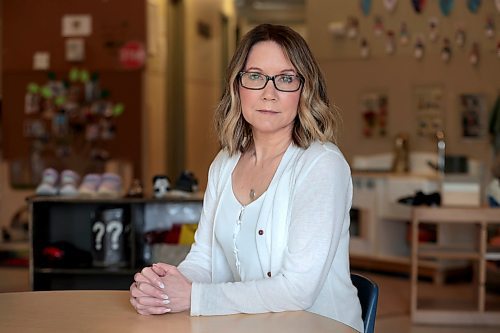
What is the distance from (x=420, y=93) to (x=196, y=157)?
9.83ft

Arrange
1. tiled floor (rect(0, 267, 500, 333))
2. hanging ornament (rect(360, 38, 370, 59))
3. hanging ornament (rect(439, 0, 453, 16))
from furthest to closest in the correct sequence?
hanging ornament (rect(360, 38, 370, 59)) < hanging ornament (rect(439, 0, 453, 16)) < tiled floor (rect(0, 267, 500, 333))

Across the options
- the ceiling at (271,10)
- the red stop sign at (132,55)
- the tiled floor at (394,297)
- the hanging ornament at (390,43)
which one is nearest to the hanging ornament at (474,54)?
the hanging ornament at (390,43)

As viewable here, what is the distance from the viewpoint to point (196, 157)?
978 centimetres

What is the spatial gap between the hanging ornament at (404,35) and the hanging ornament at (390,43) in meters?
0.08

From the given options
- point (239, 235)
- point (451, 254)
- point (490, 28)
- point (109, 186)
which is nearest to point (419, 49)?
point (490, 28)

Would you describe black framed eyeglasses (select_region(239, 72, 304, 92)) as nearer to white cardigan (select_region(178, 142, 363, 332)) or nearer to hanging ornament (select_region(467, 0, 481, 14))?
white cardigan (select_region(178, 142, 363, 332))

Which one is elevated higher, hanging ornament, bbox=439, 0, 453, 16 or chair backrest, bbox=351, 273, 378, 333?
hanging ornament, bbox=439, 0, 453, 16

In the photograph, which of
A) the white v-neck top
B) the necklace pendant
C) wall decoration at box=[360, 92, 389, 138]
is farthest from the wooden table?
wall decoration at box=[360, 92, 389, 138]

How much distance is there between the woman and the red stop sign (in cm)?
571

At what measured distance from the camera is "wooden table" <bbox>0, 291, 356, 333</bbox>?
5.98ft

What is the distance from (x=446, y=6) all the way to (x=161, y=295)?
20.9 feet

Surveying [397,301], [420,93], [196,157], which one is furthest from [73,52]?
[397,301]

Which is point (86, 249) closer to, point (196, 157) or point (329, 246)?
point (329, 246)

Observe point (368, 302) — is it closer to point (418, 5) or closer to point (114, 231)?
point (114, 231)
